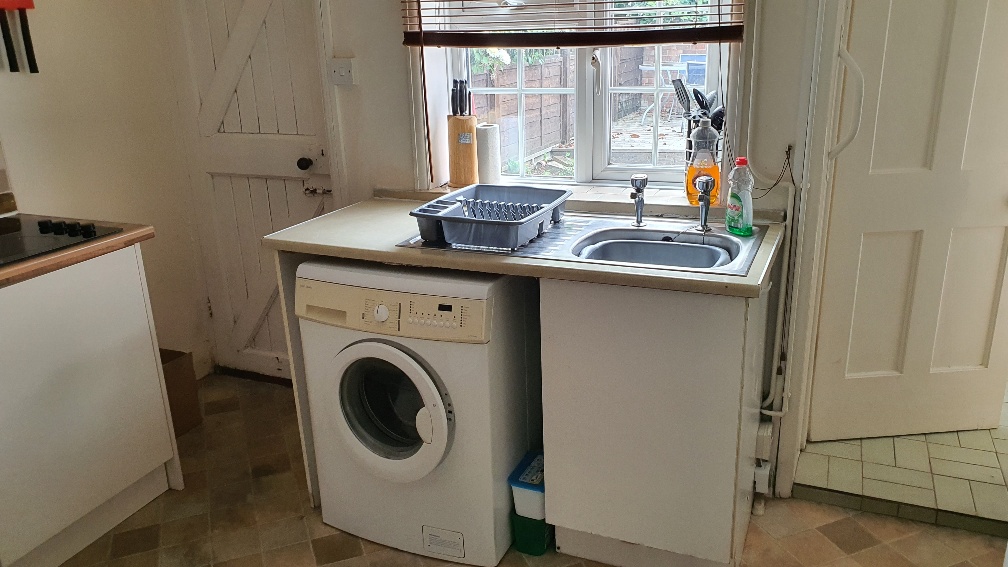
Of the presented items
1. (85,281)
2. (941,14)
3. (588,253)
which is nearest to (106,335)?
(85,281)

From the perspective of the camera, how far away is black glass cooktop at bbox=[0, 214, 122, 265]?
2084 millimetres

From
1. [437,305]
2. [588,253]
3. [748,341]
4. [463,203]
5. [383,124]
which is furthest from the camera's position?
[383,124]

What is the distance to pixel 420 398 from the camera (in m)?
2.11

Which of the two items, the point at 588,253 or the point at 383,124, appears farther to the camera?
the point at 383,124

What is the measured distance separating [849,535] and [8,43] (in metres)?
2.98

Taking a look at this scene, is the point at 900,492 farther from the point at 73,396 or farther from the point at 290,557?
the point at 73,396

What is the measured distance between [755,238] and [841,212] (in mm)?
509

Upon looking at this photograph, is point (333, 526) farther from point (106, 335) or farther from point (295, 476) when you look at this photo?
point (106, 335)

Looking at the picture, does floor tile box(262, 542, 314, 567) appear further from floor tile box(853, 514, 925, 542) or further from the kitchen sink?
floor tile box(853, 514, 925, 542)

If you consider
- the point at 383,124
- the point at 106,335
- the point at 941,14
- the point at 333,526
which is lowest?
the point at 333,526

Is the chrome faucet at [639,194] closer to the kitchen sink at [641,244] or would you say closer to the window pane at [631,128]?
the kitchen sink at [641,244]

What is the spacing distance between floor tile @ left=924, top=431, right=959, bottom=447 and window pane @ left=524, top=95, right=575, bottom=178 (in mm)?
1503

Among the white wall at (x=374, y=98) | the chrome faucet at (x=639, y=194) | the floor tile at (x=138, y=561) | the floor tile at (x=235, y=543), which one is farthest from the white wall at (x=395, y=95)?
the floor tile at (x=138, y=561)

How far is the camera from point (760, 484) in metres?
2.33
